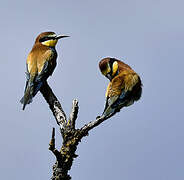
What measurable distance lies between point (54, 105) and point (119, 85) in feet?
2.51

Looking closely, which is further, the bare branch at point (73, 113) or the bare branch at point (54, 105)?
the bare branch at point (54, 105)

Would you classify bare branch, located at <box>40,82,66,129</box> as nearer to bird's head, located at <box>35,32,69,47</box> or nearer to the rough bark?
the rough bark

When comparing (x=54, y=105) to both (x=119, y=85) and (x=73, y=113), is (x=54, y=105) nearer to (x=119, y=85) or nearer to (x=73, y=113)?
(x=73, y=113)

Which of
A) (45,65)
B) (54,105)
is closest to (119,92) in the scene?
(54,105)

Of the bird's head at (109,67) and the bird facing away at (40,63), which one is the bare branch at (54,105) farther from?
the bird's head at (109,67)

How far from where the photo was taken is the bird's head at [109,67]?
15.4 feet

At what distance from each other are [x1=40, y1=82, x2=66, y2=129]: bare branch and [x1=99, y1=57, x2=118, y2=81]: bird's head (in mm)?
692

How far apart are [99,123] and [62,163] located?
0.44 m

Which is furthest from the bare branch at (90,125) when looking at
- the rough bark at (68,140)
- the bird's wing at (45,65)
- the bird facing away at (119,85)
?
the bird's wing at (45,65)

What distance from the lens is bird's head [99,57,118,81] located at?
15.4ft

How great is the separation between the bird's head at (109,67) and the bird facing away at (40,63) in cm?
55

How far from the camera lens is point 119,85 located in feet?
14.4

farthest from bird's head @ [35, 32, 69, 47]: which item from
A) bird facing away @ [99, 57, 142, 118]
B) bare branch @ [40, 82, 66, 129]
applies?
bare branch @ [40, 82, 66, 129]

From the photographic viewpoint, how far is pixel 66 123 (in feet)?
12.2
